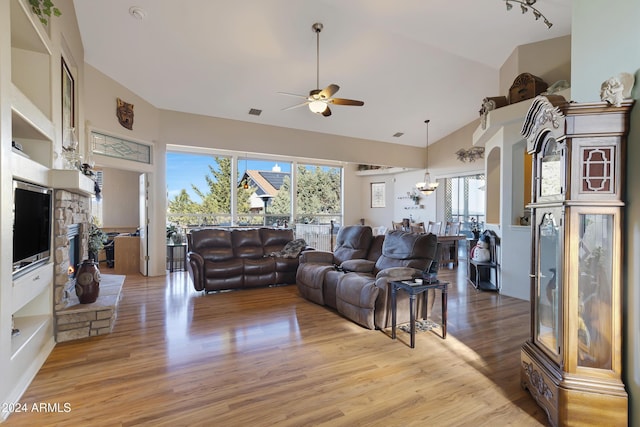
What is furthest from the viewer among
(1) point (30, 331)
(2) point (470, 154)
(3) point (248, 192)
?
(3) point (248, 192)

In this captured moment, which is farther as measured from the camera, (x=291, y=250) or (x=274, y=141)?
(x=274, y=141)

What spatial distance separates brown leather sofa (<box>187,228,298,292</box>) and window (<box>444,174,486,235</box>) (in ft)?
18.0

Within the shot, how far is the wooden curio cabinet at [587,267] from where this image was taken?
1.85 metres

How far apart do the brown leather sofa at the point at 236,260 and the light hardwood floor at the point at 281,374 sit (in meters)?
1.06

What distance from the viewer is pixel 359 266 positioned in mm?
4324

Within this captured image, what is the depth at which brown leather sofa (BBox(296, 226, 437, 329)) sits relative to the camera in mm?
3479

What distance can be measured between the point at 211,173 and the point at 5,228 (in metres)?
6.50

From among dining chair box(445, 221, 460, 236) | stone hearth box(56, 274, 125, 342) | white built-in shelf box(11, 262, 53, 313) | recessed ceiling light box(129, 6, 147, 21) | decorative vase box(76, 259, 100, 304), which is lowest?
stone hearth box(56, 274, 125, 342)

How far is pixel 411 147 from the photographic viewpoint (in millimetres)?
9688

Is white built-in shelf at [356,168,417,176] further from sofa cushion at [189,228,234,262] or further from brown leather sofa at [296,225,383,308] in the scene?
sofa cushion at [189,228,234,262]

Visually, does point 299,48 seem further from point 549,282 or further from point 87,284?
point 549,282

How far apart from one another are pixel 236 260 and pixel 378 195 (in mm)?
6869

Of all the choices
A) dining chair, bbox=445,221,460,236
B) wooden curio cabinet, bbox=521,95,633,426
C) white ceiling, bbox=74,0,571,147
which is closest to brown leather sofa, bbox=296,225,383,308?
wooden curio cabinet, bbox=521,95,633,426

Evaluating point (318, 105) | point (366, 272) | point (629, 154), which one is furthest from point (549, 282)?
point (318, 105)
